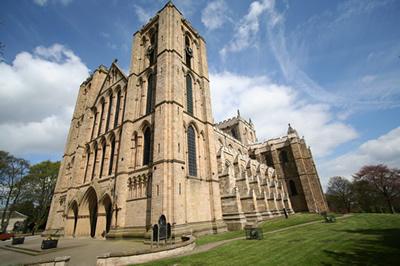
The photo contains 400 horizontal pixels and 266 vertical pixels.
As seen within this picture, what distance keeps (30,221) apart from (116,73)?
37.0 metres

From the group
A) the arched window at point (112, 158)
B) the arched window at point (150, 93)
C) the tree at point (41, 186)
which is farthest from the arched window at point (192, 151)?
the tree at point (41, 186)

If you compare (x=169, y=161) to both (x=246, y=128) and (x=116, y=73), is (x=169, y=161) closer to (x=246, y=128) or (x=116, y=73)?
(x=116, y=73)

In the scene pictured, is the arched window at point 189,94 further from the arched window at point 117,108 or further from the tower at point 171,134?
the arched window at point 117,108

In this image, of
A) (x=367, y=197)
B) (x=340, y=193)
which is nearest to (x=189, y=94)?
(x=367, y=197)

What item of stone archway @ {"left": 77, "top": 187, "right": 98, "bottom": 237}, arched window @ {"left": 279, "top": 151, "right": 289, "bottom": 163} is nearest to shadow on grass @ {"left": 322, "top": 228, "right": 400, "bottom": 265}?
stone archway @ {"left": 77, "top": 187, "right": 98, "bottom": 237}

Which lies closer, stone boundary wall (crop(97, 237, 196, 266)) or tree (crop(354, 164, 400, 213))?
stone boundary wall (crop(97, 237, 196, 266))

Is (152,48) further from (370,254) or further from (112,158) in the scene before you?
(370,254)

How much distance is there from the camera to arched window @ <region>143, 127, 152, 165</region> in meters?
17.1

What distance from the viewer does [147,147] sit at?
58.3 feet

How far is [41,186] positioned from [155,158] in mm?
34820

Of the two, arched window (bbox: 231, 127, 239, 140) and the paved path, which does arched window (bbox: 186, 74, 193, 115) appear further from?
arched window (bbox: 231, 127, 239, 140)

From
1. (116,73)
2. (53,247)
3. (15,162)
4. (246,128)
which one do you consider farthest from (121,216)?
(246,128)

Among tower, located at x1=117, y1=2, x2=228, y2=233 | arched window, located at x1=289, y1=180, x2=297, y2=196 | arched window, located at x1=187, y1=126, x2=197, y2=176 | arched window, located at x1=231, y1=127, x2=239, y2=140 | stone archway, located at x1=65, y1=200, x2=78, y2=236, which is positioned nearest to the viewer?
tower, located at x1=117, y1=2, x2=228, y2=233

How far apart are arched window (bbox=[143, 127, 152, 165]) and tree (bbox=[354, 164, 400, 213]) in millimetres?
44306
